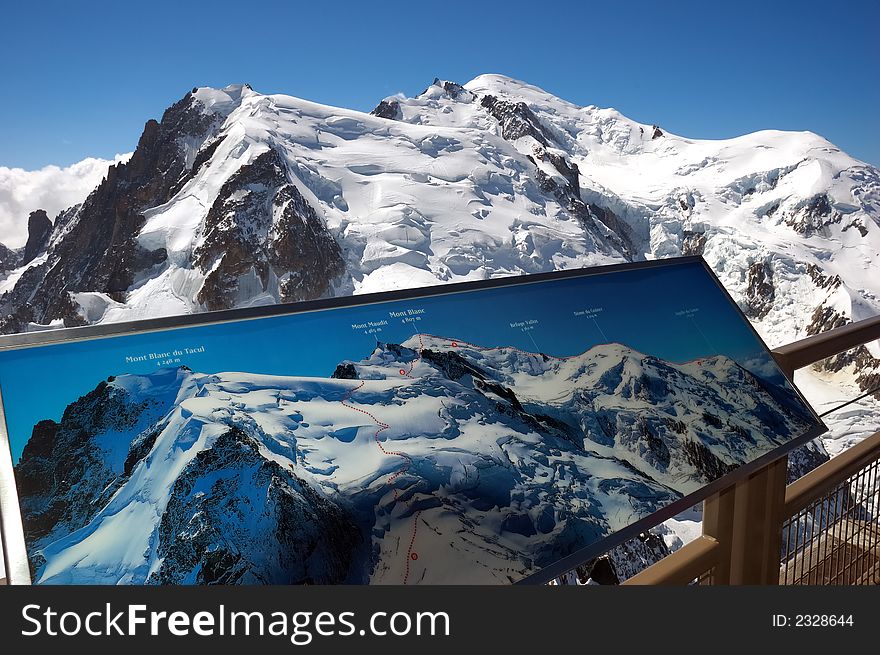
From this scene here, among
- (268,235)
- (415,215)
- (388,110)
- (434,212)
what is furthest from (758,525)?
(388,110)

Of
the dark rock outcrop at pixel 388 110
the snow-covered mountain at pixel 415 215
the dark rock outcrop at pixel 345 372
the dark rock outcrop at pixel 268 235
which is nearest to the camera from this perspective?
the dark rock outcrop at pixel 345 372

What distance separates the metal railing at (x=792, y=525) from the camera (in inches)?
31.6

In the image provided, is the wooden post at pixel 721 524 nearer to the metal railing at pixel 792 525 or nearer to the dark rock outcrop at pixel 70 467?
the metal railing at pixel 792 525

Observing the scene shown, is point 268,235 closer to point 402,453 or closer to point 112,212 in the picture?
point 112,212

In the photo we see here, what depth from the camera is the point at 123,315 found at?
60.2ft

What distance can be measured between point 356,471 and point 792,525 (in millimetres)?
791

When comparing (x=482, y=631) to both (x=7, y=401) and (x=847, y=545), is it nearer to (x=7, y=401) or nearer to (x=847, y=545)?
(x=7, y=401)

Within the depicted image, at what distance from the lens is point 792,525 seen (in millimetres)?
967

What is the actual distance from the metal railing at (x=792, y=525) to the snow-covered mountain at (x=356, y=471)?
0.51 feet

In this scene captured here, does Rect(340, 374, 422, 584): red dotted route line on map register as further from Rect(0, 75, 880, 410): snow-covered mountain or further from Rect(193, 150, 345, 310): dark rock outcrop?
Rect(193, 150, 345, 310): dark rock outcrop

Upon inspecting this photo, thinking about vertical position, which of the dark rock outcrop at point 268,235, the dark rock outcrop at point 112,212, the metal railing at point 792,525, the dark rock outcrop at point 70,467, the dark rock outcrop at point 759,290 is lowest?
the metal railing at point 792,525

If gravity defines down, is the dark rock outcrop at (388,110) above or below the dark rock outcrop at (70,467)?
above

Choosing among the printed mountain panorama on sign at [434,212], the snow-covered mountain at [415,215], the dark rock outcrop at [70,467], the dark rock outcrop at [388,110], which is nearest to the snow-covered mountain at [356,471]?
the dark rock outcrop at [70,467]

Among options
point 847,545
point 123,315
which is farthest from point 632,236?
point 847,545
